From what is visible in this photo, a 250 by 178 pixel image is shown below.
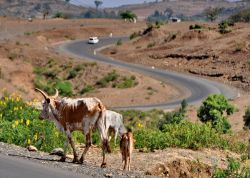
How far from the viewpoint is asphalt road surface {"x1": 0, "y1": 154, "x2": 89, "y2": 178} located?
13164 mm

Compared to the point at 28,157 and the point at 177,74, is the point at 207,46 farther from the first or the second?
the point at 28,157

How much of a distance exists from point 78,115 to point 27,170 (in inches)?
78.0

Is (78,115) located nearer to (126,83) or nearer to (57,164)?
(57,164)

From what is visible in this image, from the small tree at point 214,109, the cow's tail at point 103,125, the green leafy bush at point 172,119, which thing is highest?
the cow's tail at point 103,125

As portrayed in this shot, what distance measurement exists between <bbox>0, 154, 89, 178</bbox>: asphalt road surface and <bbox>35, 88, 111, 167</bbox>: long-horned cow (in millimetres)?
1159

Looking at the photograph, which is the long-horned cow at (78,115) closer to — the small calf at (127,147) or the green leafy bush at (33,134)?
the small calf at (127,147)

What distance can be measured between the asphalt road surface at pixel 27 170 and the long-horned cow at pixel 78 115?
1.16m

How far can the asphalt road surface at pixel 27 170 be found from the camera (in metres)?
13.2

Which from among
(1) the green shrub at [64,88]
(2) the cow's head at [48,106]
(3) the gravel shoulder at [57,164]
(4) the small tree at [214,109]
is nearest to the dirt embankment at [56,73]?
(1) the green shrub at [64,88]

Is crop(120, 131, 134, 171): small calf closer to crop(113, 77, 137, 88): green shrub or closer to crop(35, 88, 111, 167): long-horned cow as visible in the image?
crop(35, 88, 111, 167): long-horned cow

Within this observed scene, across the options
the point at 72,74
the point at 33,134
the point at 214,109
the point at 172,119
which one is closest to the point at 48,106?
the point at 33,134

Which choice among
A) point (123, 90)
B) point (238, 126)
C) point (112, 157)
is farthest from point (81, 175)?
point (123, 90)

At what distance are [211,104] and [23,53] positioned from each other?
3935 centimetres

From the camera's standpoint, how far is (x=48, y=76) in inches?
2776
